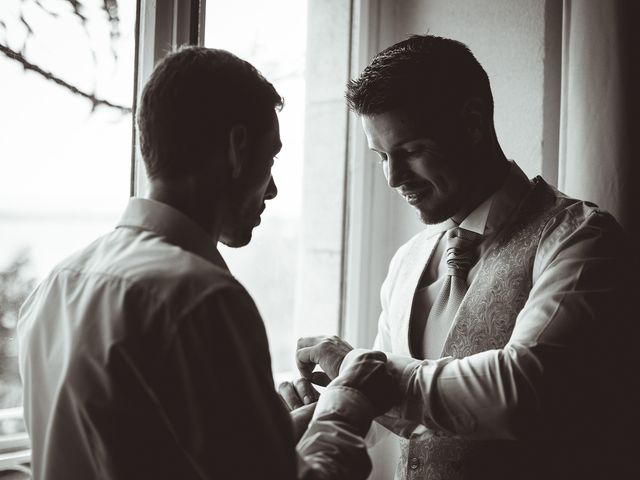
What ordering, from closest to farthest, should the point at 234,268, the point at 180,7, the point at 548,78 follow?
the point at 180,7 → the point at 548,78 → the point at 234,268

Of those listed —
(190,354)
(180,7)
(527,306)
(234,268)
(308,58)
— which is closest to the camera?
(190,354)

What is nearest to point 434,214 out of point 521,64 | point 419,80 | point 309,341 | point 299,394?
point 419,80

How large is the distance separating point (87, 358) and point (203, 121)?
0.36 metres

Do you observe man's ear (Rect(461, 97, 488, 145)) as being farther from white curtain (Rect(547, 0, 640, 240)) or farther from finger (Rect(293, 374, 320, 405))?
finger (Rect(293, 374, 320, 405))

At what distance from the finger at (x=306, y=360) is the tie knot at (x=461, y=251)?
38 cm

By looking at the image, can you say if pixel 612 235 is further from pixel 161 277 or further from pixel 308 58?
pixel 308 58

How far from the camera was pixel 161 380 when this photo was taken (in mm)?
731

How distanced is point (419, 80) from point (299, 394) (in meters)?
0.76

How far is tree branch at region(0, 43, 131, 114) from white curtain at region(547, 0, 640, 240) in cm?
118

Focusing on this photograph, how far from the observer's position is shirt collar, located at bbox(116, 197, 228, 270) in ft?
2.83

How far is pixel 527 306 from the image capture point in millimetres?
1185

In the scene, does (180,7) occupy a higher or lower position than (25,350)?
higher

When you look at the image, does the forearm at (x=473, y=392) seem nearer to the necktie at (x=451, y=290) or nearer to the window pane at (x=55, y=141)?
the necktie at (x=451, y=290)

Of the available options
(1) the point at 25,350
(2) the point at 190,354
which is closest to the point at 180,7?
(1) the point at 25,350
